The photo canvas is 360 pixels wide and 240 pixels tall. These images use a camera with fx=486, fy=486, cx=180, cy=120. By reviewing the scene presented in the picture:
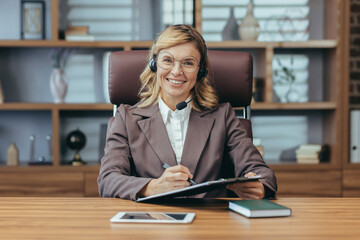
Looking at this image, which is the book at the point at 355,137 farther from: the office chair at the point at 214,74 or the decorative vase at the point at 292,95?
the office chair at the point at 214,74

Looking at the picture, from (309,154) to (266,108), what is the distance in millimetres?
440

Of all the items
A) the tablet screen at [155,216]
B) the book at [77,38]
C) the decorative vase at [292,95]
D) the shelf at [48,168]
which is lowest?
the shelf at [48,168]

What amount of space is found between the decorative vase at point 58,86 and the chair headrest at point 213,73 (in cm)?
148

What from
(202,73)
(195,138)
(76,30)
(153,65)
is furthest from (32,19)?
(195,138)

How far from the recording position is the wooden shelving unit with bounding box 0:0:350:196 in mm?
3145

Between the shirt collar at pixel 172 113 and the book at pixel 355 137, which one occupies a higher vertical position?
the shirt collar at pixel 172 113

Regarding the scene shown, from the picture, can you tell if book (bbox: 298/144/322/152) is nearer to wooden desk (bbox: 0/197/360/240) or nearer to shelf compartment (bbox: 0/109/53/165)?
shelf compartment (bbox: 0/109/53/165)

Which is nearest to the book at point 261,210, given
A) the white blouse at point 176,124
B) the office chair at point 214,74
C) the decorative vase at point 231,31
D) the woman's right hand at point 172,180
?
→ the woman's right hand at point 172,180

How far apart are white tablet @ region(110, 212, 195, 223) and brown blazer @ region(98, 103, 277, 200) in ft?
1.70

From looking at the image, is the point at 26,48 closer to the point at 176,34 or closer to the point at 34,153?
the point at 34,153

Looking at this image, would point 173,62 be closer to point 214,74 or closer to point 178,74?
point 178,74

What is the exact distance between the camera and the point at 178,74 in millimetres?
1789

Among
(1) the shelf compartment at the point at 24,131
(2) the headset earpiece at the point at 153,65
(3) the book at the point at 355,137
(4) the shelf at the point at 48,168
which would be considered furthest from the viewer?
(1) the shelf compartment at the point at 24,131

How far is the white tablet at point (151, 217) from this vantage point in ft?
3.44
